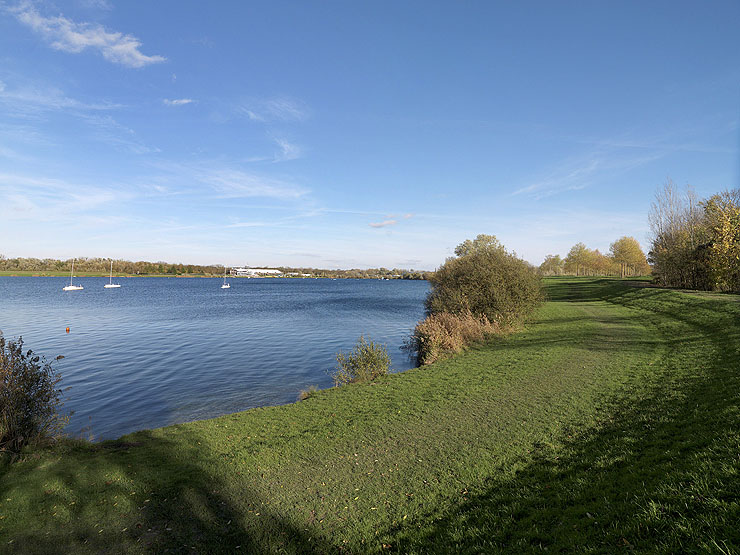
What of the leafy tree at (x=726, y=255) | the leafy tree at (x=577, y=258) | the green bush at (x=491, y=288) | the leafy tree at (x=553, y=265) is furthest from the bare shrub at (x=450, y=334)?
the leafy tree at (x=553, y=265)

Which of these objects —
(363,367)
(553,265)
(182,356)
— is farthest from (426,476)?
(553,265)

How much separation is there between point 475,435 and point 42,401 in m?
11.1

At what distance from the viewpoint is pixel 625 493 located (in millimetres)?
5582

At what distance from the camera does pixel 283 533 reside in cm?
604

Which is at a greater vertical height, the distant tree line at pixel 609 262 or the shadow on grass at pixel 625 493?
the distant tree line at pixel 609 262

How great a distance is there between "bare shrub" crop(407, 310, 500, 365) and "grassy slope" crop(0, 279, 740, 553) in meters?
7.74

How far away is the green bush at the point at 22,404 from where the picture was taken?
8289mm

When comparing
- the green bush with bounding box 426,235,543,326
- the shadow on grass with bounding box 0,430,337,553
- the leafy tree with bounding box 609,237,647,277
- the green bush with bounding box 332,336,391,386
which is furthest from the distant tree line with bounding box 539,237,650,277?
the shadow on grass with bounding box 0,430,337,553

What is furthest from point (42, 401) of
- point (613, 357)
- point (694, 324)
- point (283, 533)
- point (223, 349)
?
point (694, 324)

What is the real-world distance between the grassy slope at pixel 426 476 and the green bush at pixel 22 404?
27.7 inches

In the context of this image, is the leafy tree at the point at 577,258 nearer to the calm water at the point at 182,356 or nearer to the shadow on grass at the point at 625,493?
the calm water at the point at 182,356

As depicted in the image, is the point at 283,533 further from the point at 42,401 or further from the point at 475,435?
the point at 42,401

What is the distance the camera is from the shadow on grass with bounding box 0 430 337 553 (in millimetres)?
5758

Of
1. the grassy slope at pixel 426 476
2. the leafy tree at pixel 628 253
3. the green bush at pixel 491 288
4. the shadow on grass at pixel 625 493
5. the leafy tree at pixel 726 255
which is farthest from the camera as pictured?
the leafy tree at pixel 628 253
